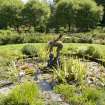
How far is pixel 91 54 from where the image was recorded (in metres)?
16.9

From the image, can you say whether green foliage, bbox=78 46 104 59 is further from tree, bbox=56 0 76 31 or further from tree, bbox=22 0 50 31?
tree, bbox=56 0 76 31

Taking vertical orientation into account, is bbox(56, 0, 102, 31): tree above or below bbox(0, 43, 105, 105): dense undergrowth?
above

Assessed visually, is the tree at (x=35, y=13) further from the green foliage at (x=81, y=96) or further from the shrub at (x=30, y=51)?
the green foliage at (x=81, y=96)

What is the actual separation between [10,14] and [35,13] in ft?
9.01

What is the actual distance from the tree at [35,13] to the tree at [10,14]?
3.23 feet

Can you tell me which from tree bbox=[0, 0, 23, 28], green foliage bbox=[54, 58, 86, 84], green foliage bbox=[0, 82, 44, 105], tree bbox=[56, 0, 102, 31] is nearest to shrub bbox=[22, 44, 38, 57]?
green foliage bbox=[54, 58, 86, 84]

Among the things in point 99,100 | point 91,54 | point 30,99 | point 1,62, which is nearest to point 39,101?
point 30,99

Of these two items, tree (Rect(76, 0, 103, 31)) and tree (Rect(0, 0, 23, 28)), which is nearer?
tree (Rect(0, 0, 23, 28))

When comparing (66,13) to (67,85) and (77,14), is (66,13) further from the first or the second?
(67,85)

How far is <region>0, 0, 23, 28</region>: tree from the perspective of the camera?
37.6 m

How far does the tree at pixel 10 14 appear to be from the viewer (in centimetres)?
3762

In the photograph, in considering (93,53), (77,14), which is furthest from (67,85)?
(77,14)

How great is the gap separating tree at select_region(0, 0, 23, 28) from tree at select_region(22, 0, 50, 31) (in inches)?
38.7

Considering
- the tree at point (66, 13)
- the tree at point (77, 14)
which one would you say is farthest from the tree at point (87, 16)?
the tree at point (66, 13)
